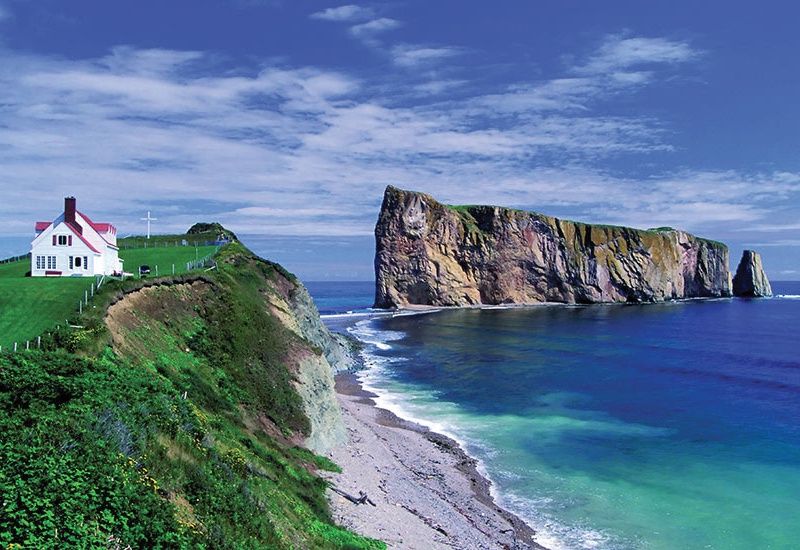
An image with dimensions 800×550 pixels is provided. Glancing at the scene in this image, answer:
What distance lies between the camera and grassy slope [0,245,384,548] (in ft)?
35.5

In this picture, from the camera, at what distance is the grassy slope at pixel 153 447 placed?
426 inches

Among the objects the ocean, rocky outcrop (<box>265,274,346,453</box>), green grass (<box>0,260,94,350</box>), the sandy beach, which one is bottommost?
the ocean

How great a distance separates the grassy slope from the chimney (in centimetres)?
→ 1204

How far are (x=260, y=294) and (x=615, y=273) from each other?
146 m

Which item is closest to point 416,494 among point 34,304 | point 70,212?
point 34,304

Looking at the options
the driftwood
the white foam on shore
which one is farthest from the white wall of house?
the driftwood

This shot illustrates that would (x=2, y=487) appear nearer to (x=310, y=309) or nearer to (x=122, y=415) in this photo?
(x=122, y=415)

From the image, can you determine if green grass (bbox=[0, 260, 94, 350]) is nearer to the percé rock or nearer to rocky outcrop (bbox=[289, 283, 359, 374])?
rocky outcrop (bbox=[289, 283, 359, 374])

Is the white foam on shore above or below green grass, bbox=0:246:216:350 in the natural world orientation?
below

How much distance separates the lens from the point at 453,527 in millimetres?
24609

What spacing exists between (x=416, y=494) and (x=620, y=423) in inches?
898

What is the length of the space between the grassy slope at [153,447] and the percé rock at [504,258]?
380ft

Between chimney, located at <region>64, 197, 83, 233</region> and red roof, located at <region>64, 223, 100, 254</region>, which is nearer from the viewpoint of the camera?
red roof, located at <region>64, 223, 100, 254</region>

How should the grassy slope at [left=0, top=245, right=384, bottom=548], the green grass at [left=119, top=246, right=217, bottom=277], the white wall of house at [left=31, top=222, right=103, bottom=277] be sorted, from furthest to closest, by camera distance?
the green grass at [left=119, top=246, right=217, bottom=277]
the white wall of house at [left=31, top=222, right=103, bottom=277]
the grassy slope at [left=0, top=245, right=384, bottom=548]
